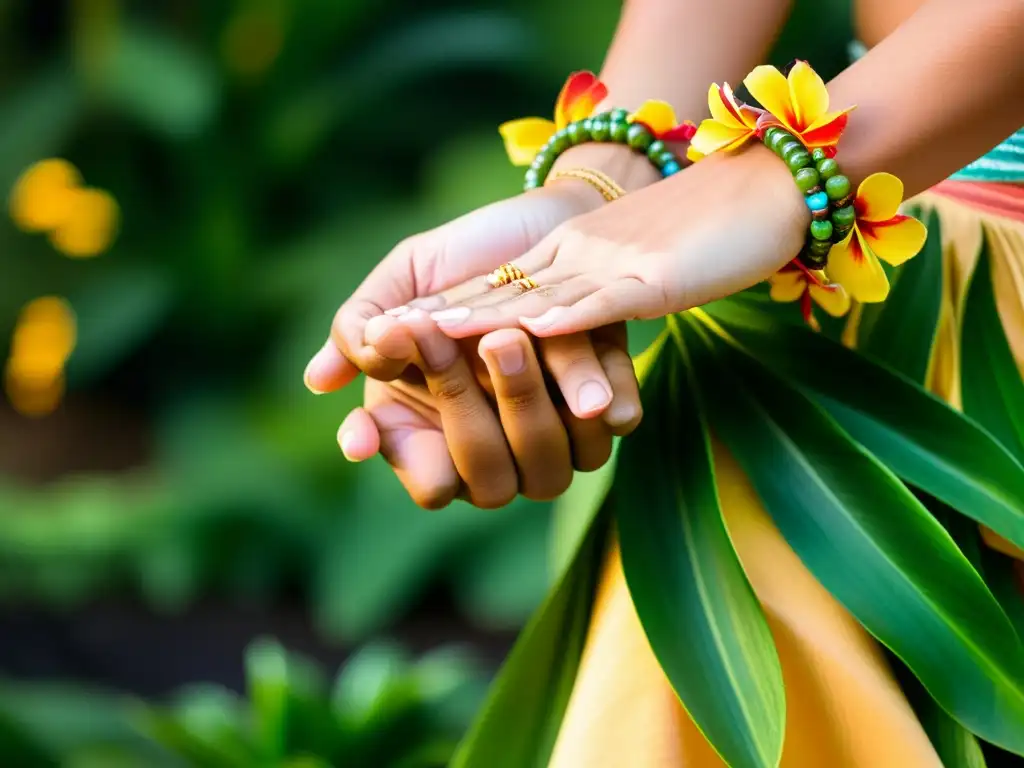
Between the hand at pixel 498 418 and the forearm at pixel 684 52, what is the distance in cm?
18

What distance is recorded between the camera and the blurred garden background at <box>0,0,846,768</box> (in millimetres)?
2316

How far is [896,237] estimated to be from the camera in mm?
568

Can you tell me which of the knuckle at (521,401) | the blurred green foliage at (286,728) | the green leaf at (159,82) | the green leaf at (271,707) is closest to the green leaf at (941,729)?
the knuckle at (521,401)

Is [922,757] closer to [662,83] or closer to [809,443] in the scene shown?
[809,443]

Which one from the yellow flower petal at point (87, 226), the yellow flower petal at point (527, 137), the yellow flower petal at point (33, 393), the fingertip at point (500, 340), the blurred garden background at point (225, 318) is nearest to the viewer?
the fingertip at point (500, 340)

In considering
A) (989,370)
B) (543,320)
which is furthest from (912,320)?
(543,320)

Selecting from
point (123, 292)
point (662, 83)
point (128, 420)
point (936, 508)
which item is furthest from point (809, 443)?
point (128, 420)

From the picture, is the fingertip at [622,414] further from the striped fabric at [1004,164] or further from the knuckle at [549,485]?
the striped fabric at [1004,164]

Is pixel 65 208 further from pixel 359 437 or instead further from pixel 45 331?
pixel 359 437

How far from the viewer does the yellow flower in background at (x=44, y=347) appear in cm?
287

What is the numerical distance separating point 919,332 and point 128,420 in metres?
2.60

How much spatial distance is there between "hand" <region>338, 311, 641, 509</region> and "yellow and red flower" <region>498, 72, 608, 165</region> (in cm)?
17

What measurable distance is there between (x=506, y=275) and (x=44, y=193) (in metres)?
2.57

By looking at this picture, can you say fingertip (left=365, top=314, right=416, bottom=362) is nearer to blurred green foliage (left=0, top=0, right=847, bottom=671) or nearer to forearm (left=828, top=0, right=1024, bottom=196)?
forearm (left=828, top=0, right=1024, bottom=196)
